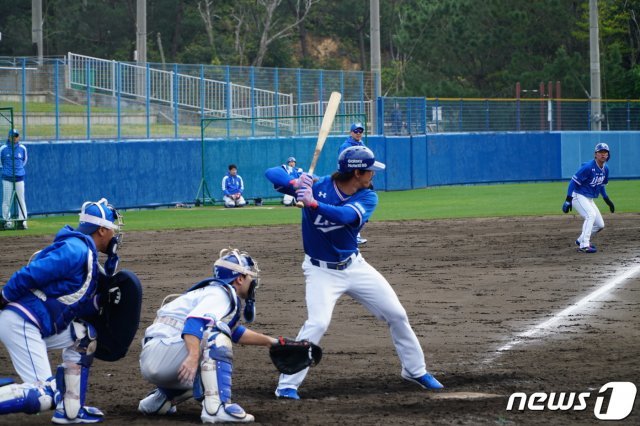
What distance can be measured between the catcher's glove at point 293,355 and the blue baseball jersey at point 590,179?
11.3m

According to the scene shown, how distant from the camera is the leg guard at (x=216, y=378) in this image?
6828mm

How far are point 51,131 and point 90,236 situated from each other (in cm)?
2181

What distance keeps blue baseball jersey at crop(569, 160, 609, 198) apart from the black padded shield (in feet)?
39.2

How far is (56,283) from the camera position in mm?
6727

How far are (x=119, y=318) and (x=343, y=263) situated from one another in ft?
5.84

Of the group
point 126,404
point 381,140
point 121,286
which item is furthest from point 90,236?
point 381,140

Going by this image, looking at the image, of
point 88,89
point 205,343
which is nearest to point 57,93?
point 88,89

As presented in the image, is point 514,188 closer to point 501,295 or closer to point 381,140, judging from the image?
point 381,140

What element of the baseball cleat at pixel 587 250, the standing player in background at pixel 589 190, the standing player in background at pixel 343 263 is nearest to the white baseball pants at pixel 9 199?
the standing player in background at pixel 589 190

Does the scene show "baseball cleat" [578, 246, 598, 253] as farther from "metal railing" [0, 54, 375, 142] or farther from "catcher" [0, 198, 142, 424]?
"metal railing" [0, 54, 375, 142]

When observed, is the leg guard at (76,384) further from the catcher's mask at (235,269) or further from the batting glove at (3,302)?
the catcher's mask at (235,269)

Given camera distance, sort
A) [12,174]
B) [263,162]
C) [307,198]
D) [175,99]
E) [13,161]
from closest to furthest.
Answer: [307,198] < [13,161] < [12,174] < [175,99] < [263,162]

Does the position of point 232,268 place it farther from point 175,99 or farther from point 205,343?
point 175,99

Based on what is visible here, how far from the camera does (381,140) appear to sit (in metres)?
37.3
